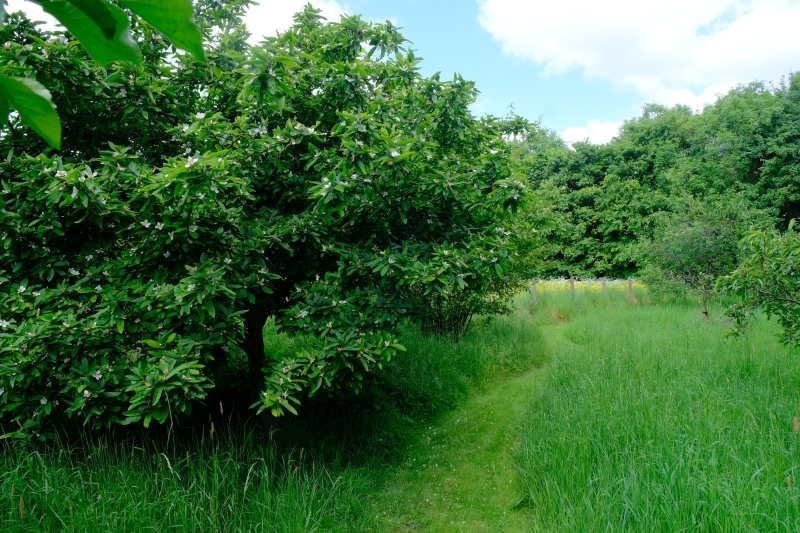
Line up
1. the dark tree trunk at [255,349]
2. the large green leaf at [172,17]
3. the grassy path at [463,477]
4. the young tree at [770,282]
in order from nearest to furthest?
the large green leaf at [172,17] < the grassy path at [463,477] < the young tree at [770,282] < the dark tree trunk at [255,349]

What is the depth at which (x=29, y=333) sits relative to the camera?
10.7 ft

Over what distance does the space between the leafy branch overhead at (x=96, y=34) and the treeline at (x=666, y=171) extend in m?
17.7

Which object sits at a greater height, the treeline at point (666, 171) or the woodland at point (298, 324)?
the treeline at point (666, 171)

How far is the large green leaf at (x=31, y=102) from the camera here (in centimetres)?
44

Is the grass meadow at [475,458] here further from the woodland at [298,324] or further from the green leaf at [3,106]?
the green leaf at [3,106]

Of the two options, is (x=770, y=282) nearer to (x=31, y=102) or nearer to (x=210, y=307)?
(x=210, y=307)

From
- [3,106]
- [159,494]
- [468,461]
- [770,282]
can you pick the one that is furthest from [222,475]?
[770,282]

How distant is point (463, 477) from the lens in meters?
4.90

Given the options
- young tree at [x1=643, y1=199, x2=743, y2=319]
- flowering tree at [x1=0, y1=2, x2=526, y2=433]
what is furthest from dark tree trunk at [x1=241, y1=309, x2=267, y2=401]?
young tree at [x1=643, y1=199, x2=743, y2=319]

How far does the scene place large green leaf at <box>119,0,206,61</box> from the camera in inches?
15.8

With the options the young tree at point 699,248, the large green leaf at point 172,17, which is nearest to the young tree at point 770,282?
the large green leaf at point 172,17

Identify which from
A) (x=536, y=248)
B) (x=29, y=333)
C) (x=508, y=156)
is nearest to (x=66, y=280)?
(x=29, y=333)

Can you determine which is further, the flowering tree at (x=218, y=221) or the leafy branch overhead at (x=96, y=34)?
the flowering tree at (x=218, y=221)

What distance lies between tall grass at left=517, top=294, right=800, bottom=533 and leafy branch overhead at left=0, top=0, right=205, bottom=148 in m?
3.57
